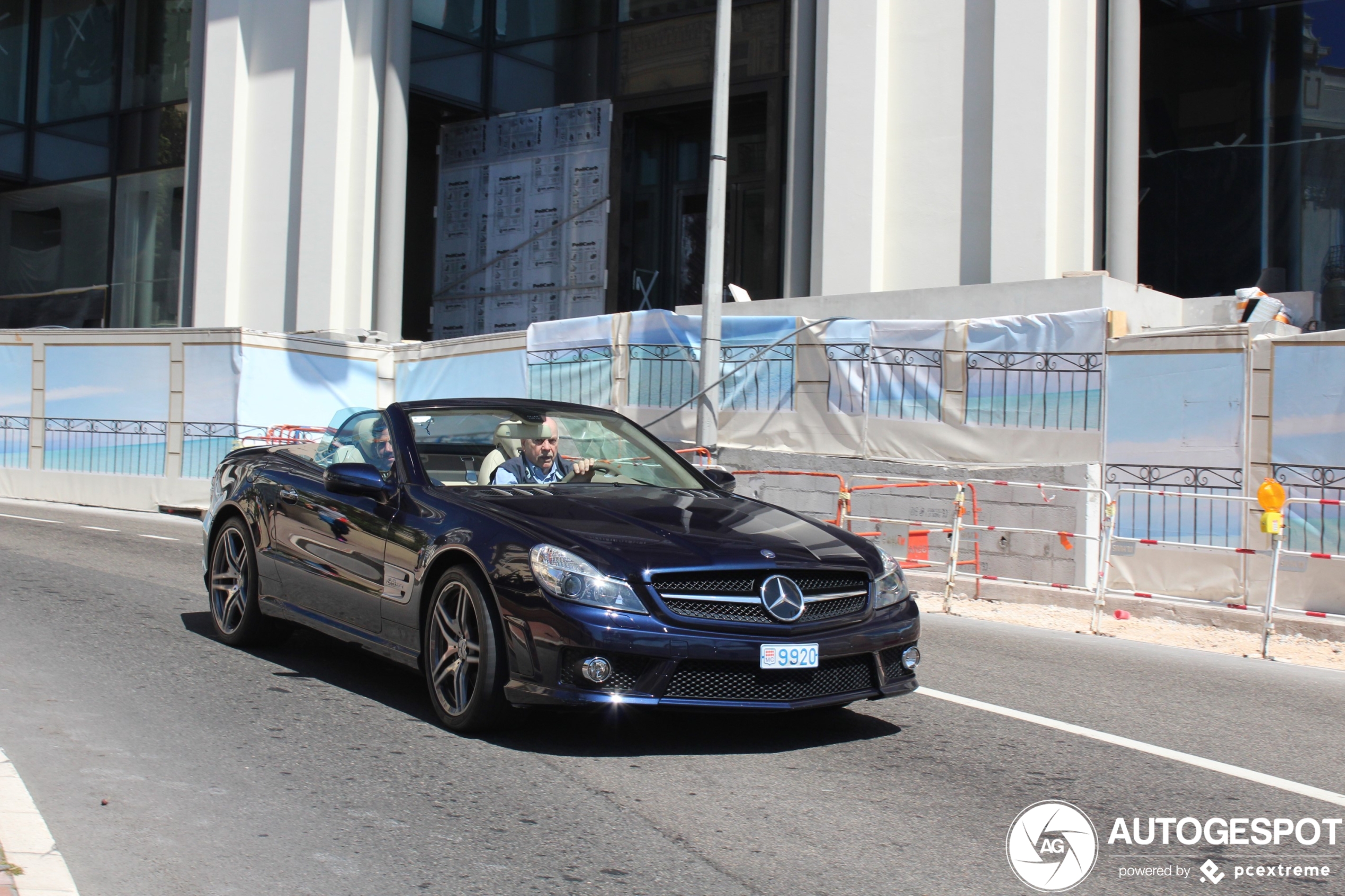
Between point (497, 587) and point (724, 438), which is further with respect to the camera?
point (724, 438)

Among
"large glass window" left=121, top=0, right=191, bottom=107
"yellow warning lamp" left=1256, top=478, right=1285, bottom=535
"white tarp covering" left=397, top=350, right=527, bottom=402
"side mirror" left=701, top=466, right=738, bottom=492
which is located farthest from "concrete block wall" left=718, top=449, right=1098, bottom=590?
"large glass window" left=121, top=0, right=191, bottom=107

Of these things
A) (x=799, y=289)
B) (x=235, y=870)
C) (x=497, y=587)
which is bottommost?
(x=235, y=870)

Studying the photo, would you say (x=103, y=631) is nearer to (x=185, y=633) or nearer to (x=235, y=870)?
(x=185, y=633)

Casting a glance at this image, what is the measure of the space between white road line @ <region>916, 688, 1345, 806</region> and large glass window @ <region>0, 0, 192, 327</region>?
28449 mm

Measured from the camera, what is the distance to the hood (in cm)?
526

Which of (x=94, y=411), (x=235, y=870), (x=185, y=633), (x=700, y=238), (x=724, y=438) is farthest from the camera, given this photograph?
(x=700, y=238)

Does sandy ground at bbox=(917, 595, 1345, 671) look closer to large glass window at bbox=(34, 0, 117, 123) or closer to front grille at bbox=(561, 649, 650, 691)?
front grille at bbox=(561, 649, 650, 691)

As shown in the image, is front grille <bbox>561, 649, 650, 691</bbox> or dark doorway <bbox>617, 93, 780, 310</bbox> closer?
front grille <bbox>561, 649, 650, 691</bbox>

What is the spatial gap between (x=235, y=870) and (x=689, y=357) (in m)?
13.5

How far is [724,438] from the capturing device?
55.6 ft

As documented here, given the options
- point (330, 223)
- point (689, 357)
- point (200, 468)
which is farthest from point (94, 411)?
point (689, 357)

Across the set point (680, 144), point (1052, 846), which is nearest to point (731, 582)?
point (1052, 846)

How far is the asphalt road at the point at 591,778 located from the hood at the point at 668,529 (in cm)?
84

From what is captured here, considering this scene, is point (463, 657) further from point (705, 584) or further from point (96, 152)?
point (96, 152)
